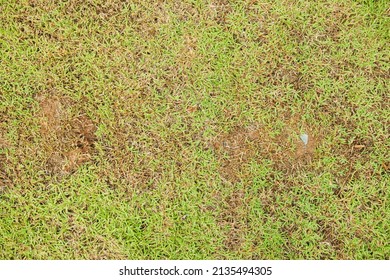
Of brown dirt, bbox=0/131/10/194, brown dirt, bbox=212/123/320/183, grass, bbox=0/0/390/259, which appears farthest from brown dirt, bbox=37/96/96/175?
brown dirt, bbox=212/123/320/183

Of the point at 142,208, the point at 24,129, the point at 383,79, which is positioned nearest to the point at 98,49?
the point at 24,129

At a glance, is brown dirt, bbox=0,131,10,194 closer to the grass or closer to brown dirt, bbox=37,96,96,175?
the grass

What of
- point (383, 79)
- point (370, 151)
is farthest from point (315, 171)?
point (383, 79)

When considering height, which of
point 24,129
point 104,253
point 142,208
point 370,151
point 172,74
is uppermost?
point 172,74

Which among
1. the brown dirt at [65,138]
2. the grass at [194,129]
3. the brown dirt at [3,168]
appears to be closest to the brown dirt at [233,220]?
the grass at [194,129]

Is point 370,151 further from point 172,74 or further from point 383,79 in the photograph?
point 172,74

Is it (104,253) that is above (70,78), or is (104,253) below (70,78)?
below

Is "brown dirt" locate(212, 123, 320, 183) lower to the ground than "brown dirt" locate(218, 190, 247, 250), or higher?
higher

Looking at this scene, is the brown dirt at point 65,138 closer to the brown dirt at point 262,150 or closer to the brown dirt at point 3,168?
the brown dirt at point 3,168
